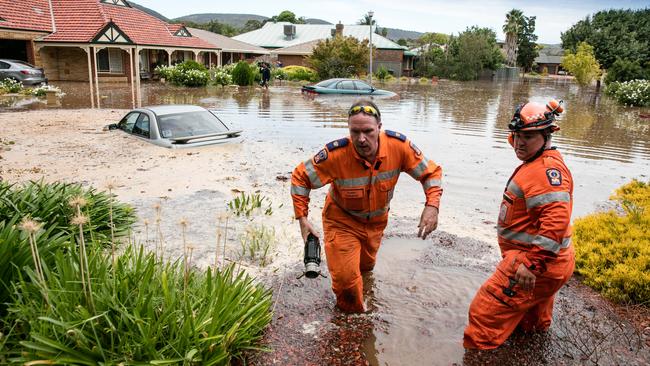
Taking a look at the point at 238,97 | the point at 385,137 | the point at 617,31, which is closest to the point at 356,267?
the point at 385,137

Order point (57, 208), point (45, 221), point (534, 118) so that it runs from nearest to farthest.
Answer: point (534, 118) < point (45, 221) < point (57, 208)

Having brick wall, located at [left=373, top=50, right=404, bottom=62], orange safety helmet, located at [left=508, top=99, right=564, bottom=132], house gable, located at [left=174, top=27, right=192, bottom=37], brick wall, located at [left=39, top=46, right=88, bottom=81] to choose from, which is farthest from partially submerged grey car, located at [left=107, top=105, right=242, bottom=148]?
brick wall, located at [left=373, top=50, right=404, bottom=62]

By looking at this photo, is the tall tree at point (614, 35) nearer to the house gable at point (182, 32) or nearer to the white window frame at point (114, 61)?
the house gable at point (182, 32)

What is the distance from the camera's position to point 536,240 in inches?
126

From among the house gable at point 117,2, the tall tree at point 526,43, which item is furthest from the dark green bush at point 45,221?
the tall tree at point 526,43

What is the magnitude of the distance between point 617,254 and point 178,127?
8.66 m

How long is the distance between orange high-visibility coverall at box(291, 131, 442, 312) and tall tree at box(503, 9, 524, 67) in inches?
3148

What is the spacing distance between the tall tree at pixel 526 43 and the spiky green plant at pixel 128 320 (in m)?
88.2

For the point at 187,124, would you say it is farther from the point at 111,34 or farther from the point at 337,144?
the point at 111,34

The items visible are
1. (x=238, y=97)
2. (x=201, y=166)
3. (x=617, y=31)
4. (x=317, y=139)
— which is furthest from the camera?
(x=617, y=31)

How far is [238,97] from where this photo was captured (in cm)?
2612

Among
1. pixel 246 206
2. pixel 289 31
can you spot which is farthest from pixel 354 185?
pixel 289 31

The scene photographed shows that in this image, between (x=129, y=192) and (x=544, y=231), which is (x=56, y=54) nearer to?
(x=129, y=192)

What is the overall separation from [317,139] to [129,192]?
7239 mm
